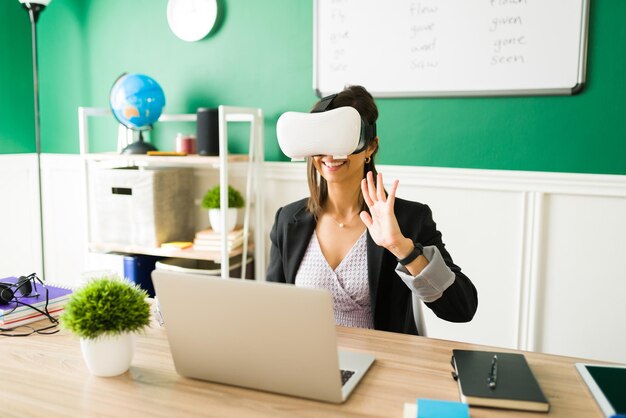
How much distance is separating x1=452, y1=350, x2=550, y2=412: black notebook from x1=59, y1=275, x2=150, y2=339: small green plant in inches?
24.6

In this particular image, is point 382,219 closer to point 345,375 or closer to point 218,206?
point 345,375

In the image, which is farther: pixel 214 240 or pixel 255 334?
pixel 214 240

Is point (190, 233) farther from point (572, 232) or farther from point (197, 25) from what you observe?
point (572, 232)

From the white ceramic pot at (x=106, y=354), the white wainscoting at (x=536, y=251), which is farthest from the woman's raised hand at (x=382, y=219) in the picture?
the white wainscoting at (x=536, y=251)

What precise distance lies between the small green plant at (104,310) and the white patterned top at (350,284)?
0.60 meters

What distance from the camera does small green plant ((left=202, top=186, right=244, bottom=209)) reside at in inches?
108

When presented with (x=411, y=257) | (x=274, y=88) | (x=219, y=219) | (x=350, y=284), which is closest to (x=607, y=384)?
(x=411, y=257)

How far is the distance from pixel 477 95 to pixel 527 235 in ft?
2.03

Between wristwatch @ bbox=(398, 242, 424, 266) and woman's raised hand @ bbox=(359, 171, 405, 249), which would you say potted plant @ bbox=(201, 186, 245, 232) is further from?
wristwatch @ bbox=(398, 242, 424, 266)

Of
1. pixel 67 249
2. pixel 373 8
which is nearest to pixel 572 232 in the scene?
pixel 373 8

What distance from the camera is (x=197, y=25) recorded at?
2947 mm

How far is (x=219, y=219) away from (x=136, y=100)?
68 cm

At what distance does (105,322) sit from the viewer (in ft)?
3.62

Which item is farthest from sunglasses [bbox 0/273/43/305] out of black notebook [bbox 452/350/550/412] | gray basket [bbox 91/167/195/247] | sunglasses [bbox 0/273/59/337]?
gray basket [bbox 91/167/195/247]
